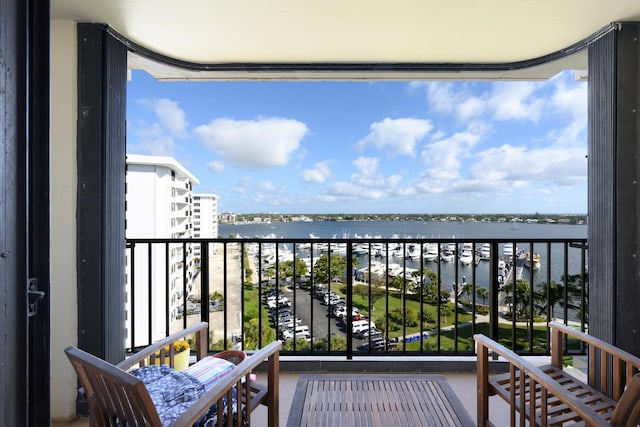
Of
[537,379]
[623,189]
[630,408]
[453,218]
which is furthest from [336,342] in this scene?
[630,408]

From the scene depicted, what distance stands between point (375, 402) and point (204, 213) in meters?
34.1

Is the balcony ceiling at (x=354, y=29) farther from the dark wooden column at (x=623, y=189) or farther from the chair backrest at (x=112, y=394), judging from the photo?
the chair backrest at (x=112, y=394)

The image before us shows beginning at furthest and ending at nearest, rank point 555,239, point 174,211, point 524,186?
1. point 174,211
2. point 524,186
3. point 555,239

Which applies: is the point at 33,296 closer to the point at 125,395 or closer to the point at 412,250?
the point at 125,395

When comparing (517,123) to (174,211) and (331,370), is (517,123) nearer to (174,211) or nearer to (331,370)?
(174,211)

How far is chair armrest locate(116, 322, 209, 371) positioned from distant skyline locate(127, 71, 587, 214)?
2468 cm

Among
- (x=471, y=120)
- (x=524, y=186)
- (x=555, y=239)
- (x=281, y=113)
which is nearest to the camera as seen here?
(x=555, y=239)

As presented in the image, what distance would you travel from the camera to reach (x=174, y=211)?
29.1 metres

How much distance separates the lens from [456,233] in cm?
483

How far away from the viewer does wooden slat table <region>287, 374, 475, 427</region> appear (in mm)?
2012

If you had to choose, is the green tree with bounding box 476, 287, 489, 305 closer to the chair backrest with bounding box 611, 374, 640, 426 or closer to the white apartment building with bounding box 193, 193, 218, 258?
the chair backrest with bounding box 611, 374, 640, 426

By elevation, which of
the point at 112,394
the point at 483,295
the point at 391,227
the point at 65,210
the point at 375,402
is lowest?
the point at 483,295

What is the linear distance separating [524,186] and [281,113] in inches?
845

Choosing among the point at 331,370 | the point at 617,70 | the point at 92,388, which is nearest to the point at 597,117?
the point at 617,70
